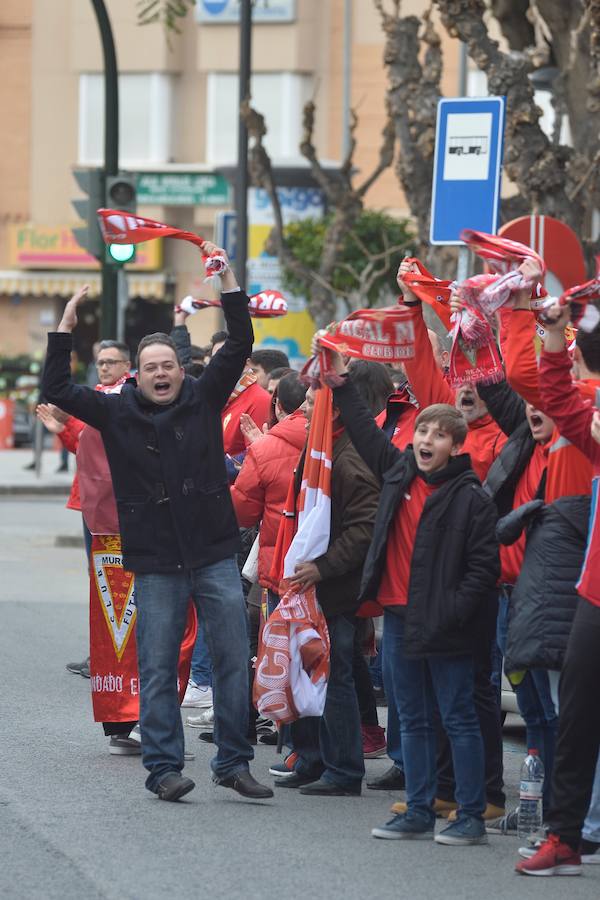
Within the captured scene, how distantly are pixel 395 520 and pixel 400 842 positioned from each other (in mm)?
1199

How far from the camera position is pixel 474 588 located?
652 centimetres

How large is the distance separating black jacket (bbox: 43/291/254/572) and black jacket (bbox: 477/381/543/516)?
3.37ft

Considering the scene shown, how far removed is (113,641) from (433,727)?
6.57ft

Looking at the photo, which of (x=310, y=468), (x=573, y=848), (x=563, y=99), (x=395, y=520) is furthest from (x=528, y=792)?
(x=563, y=99)

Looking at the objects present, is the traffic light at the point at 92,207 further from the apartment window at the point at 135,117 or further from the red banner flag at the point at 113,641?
the apartment window at the point at 135,117

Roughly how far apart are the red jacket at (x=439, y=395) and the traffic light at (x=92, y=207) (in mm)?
9920

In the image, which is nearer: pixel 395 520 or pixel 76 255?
pixel 395 520

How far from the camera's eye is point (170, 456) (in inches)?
286

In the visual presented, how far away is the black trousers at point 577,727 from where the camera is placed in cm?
608

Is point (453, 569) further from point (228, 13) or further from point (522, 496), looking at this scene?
point (228, 13)

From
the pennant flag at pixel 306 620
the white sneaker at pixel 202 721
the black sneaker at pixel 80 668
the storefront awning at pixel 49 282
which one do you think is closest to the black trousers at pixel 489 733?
the pennant flag at pixel 306 620

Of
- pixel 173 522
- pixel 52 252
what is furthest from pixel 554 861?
pixel 52 252

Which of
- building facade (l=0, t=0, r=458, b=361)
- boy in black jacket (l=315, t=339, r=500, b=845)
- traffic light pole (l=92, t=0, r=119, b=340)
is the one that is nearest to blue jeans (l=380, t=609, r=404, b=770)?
boy in black jacket (l=315, t=339, r=500, b=845)

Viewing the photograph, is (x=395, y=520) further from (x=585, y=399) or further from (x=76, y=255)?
(x=76, y=255)
